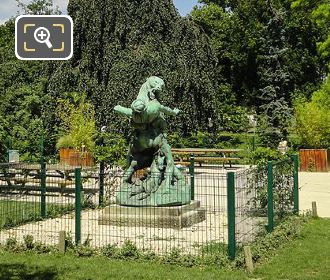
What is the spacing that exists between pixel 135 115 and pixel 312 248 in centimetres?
366

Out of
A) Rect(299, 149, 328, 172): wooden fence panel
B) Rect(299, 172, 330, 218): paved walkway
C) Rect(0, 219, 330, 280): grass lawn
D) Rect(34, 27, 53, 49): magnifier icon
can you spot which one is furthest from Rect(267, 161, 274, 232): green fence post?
Rect(299, 149, 328, 172): wooden fence panel

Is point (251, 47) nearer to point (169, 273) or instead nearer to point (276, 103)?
point (276, 103)

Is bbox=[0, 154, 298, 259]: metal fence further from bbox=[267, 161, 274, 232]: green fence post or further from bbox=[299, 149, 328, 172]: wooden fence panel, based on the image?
bbox=[299, 149, 328, 172]: wooden fence panel

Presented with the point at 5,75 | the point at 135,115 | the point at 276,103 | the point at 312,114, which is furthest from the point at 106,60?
the point at 135,115

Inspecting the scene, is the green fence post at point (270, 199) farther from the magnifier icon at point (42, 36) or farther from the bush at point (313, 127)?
the bush at point (313, 127)

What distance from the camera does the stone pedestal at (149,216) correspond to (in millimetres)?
9125

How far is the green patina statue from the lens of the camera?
940 cm

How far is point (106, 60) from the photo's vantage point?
2555cm

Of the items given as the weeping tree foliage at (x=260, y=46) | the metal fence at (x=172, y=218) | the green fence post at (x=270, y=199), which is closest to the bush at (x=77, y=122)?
the metal fence at (x=172, y=218)

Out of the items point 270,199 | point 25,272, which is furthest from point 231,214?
point 25,272

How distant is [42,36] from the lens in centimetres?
326

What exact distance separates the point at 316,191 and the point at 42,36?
12840 millimetres

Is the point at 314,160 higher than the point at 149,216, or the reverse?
the point at 314,160

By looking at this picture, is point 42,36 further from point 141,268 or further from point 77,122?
point 77,122
